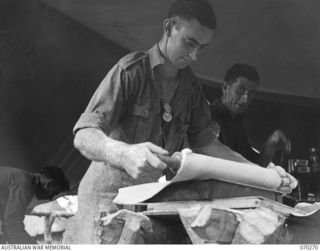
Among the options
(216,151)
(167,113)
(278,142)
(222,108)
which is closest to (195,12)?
(167,113)

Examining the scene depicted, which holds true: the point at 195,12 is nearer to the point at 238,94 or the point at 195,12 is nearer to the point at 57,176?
the point at 238,94

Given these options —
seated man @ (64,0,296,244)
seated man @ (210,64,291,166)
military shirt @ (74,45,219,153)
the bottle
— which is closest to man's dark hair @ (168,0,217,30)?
seated man @ (64,0,296,244)

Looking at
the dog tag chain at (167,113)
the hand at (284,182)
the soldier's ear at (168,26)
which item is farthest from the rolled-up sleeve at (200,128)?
the hand at (284,182)

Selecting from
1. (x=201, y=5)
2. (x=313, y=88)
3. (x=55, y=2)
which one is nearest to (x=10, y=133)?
(x=55, y=2)

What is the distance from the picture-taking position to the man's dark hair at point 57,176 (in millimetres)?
2438

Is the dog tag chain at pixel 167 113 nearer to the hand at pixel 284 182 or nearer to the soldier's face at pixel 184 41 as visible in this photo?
the soldier's face at pixel 184 41

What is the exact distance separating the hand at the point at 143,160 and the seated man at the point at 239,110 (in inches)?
51.7

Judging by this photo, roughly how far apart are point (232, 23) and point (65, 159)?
1.15 meters

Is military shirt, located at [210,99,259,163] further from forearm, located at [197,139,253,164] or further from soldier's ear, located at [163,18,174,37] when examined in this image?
soldier's ear, located at [163,18,174,37]

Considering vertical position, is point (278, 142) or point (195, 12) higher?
point (195, 12)

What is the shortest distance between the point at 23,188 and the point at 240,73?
1280 mm

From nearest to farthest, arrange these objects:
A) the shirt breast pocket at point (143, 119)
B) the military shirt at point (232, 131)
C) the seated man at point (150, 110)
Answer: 1. the seated man at point (150, 110)
2. the shirt breast pocket at point (143, 119)
3. the military shirt at point (232, 131)

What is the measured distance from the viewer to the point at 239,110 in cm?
281

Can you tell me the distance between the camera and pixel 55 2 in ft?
8.39
